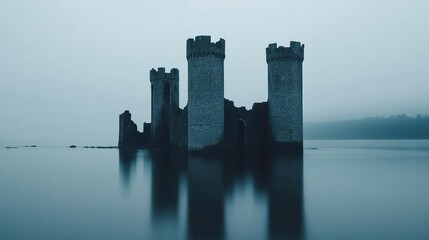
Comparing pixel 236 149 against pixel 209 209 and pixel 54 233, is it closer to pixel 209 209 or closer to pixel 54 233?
pixel 209 209

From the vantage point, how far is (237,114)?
27250mm

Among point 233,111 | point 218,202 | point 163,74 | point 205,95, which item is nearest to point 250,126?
point 233,111

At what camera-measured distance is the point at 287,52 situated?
88.7 feet

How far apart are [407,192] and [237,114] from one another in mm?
17703

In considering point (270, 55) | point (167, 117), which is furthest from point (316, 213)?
point (167, 117)

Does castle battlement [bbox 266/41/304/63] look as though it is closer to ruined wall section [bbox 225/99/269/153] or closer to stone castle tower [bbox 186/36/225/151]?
ruined wall section [bbox 225/99/269/153]

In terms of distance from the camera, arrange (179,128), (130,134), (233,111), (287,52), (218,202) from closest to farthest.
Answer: (218,202) < (287,52) < (233,111) < (179,128) < (130,134)

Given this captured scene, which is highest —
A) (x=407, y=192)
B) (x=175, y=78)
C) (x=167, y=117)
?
(x=175, y=78)

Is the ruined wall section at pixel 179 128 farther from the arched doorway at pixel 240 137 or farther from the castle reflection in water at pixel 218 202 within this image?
the castle reflection in water at pixel 218 202

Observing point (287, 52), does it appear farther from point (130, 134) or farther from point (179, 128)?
point (130, 134)

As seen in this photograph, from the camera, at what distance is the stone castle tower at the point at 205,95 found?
968 inches

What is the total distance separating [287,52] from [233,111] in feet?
21.9

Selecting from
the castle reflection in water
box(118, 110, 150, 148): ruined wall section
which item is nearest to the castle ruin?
box(118, 110, 150, 148): ruined wall section

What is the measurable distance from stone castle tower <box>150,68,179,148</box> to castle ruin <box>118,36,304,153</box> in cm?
189
